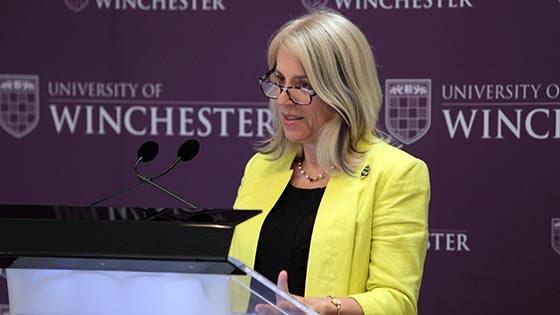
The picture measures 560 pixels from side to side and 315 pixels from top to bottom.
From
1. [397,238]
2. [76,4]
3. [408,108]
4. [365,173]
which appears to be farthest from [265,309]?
[76,4]

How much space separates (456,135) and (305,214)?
4.65ft

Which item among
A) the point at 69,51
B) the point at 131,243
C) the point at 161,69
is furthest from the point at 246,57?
the point at 131,243

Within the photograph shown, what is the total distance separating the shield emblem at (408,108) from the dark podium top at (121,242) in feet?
7.05

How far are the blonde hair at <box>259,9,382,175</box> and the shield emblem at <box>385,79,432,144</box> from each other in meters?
1.24

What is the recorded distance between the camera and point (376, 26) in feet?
12.1

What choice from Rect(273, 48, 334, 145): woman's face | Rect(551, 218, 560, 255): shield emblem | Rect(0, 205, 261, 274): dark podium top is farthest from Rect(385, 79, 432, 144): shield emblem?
Rect(0, 205, 261, 274): dark podium top

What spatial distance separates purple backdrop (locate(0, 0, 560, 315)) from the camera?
11.9 ft

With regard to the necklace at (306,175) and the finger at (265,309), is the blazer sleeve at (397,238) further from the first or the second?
the finger at (265,309)

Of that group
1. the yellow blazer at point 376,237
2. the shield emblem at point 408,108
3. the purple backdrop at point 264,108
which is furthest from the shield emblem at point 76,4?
the yellow blazer at point 376,237

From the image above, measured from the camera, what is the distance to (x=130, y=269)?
154 cm

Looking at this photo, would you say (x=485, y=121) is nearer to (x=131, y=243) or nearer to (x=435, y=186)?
(x=435, y=186)

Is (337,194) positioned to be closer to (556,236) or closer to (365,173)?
(365,173)

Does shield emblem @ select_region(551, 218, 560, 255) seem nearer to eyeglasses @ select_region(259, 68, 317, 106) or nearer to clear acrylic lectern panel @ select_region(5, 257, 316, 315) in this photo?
eyeglasses @ select_region(259, 68, 317, 106)

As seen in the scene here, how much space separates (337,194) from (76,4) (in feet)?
6.61
